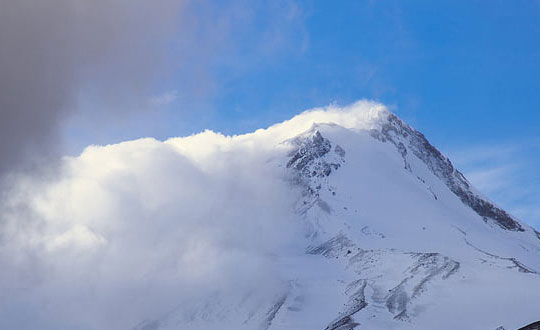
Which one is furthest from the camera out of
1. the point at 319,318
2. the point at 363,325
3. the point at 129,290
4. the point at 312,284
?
the point at 129,290

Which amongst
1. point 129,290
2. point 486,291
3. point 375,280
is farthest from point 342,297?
point 129,290

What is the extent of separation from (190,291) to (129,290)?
23994 millimetres

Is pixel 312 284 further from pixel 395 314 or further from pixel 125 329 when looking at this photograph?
pixel 125 329

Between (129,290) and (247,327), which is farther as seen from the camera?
(129,290)

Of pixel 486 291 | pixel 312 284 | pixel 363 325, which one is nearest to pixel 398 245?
pixel 312 284

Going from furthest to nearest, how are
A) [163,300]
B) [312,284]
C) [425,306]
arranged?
[163,300], [312,284], [425,306]

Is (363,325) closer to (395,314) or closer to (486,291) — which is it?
(395,314)

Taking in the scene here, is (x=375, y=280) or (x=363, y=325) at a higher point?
(x=375, y=280)

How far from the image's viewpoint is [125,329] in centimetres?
16888

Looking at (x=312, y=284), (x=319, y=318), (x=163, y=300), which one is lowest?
(x=319, y=318)

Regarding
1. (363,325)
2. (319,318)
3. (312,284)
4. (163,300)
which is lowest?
(363,325)

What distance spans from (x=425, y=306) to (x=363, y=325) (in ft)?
54.7

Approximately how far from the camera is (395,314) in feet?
433

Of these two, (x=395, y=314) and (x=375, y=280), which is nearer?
(x=395, y=314)
